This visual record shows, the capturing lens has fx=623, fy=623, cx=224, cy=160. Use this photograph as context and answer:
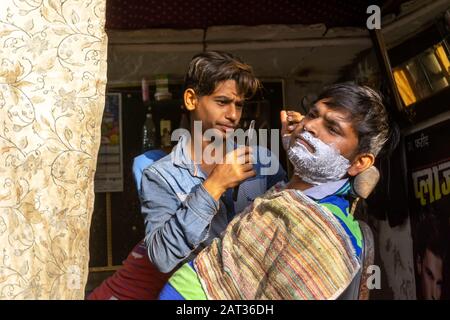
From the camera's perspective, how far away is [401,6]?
121 inches

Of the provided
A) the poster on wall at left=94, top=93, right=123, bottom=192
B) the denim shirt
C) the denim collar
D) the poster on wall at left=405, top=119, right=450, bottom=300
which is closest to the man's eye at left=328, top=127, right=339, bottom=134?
the denim shirt

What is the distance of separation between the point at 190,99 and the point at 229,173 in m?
0.47

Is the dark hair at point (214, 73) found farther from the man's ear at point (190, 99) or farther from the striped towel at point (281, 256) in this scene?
the striped towel at point (281, 256)

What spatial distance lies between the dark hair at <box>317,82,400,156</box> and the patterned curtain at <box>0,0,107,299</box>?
82 cm

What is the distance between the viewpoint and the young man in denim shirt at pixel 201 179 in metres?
2.08

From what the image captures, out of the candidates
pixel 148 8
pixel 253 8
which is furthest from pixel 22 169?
pixel 253 8

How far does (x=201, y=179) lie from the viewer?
7.89ft

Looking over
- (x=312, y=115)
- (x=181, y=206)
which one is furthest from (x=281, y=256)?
(x=312, y=115)

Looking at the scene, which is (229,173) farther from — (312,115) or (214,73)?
(214,73)

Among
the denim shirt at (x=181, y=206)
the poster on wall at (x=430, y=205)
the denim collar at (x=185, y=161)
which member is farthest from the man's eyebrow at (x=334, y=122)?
the poster on wall at (x=430, y=205)

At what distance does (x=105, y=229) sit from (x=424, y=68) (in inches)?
78.5

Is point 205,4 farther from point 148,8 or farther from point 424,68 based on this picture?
point 424,68

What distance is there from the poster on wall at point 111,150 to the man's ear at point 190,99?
1.27 meters

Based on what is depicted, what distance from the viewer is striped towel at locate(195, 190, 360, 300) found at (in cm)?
192
